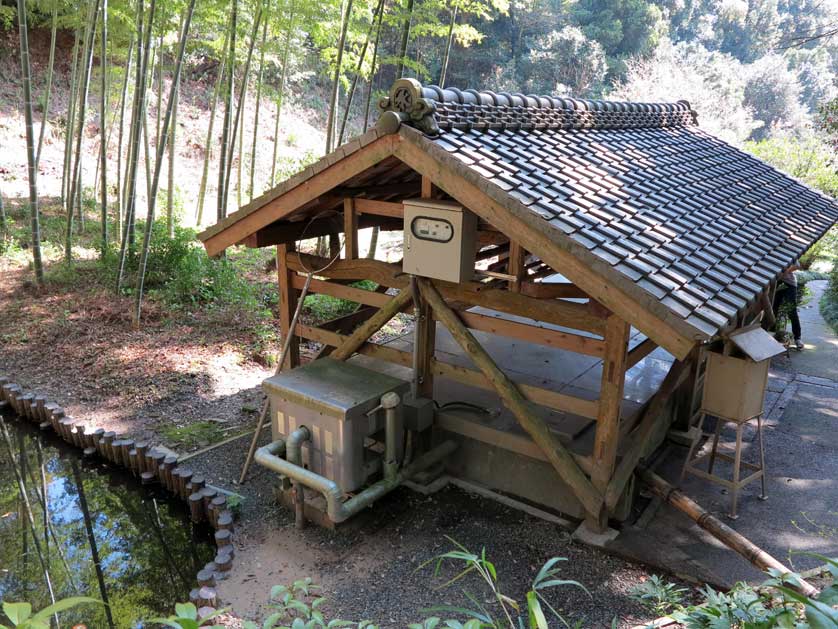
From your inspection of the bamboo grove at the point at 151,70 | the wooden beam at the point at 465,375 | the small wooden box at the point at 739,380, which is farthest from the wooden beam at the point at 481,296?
the bamboo grove at the point at 151,70

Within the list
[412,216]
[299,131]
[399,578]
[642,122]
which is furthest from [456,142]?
[299,131]

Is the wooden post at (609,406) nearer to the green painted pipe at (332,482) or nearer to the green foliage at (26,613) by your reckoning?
the green painted pipe at (332,482)

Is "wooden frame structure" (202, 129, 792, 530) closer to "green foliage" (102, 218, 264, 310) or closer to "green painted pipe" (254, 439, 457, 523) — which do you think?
"green painted pipe" (254, 439, 457, 523)

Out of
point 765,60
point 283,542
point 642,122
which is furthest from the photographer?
point 765,60

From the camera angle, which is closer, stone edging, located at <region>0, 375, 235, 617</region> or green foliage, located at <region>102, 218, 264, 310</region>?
stone edging, located at <region>0, 375, 235, 617</region>

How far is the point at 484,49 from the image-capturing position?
31047mm

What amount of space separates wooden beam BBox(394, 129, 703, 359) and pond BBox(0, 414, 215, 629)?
10.7 ft

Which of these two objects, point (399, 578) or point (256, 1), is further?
point (256, 1)

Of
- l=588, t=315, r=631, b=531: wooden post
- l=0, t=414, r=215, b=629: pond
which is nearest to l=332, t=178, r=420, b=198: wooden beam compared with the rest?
l=588, t=315, r=631, b=531: wooden post

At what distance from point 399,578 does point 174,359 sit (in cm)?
486

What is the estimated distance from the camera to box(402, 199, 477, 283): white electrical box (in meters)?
4.31

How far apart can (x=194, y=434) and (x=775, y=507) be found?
5.25 metres

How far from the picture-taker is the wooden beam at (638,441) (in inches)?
176

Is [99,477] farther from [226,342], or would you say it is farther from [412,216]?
[412,216]
